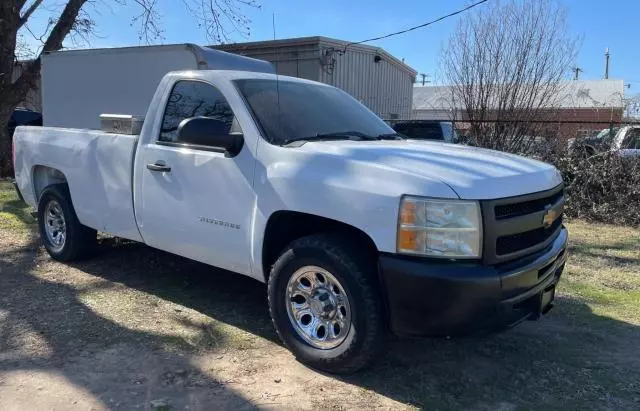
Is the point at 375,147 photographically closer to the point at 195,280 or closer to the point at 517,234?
the point at 517,234

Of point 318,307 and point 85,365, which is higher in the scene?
point 318,307

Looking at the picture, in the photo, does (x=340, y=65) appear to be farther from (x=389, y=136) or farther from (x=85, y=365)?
(x=85, y=365)

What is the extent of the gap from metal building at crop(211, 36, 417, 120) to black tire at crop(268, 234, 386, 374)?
1238cm

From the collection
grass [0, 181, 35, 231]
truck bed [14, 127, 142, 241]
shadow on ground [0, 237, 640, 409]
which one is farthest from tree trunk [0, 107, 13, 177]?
shadow on ground [0, 237, 640, 409]

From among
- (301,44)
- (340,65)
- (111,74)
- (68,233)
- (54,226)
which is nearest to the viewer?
(68,233)

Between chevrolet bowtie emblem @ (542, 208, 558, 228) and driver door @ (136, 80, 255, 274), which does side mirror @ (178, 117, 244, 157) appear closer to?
driver door @ (136, 80, 255, 274)

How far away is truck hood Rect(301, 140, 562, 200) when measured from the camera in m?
3.24

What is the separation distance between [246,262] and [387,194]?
1296 millimetres

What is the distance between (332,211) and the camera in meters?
3.47

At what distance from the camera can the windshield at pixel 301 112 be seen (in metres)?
4.15

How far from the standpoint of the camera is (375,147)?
3916 mm

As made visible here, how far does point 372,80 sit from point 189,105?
51.9ft

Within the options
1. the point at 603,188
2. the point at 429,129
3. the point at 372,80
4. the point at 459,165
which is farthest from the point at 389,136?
the point at 372,80

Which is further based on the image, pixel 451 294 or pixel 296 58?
pixel 296 58
